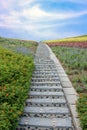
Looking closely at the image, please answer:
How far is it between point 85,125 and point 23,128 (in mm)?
1399

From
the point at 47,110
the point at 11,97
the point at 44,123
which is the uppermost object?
the point at 11,97

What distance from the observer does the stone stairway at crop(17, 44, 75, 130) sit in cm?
740

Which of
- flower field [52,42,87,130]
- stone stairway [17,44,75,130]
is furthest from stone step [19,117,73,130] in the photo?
flower field [52,42,87,130]

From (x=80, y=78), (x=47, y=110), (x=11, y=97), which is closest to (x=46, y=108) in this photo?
(x=47, y=110)

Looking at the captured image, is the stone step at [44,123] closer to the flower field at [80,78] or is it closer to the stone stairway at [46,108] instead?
the stone stairway at [46,108]

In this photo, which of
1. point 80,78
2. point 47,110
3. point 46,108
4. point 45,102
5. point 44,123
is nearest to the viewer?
point 44,123

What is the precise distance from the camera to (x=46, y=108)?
8625 mm

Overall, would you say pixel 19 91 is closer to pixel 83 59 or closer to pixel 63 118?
pixel 63 118

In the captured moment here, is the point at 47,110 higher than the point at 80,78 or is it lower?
lower

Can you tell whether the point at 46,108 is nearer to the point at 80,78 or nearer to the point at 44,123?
the point at 44,123

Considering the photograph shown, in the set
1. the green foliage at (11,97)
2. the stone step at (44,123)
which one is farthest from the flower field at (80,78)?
the green foliage at (11,97)

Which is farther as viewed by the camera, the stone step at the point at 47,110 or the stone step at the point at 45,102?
the stone step at the point at 45,102

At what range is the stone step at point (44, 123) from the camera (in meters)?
7.33

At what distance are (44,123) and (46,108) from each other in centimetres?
109
